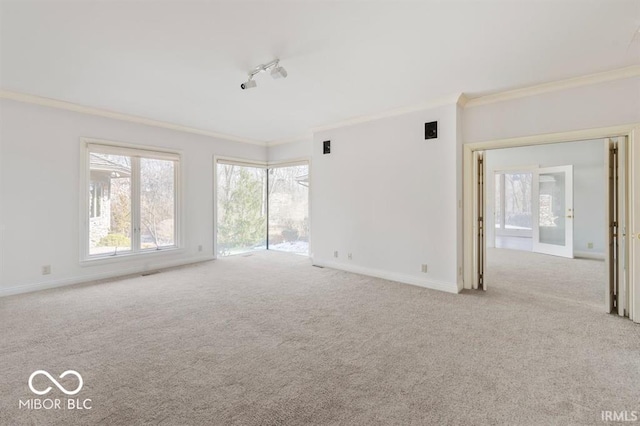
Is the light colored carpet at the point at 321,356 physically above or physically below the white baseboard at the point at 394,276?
below

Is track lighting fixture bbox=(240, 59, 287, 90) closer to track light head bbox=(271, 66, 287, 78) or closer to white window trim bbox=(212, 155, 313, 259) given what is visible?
track light head bbox=(271, 66, 287, 78)

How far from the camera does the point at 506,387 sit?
190 cm

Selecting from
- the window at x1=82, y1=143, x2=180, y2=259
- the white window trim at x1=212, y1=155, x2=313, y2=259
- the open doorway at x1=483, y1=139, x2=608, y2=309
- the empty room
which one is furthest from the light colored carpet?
the white window trim at x1=212, y1=155, x2=313, y2=259

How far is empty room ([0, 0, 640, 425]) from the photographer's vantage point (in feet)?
6.33

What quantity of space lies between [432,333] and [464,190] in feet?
7.07

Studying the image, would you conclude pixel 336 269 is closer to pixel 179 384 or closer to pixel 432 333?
pixel 432 333

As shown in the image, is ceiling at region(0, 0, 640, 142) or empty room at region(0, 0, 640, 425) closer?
empty room at region(0, 0, 640, 425)

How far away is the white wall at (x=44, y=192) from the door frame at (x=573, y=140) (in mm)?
5261

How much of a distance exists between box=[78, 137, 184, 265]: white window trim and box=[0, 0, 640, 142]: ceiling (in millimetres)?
774

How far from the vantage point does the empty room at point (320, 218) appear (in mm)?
1931

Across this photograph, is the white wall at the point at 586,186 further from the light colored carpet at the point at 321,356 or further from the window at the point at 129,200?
the window at the point at 129,200

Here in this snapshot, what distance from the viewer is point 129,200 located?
495 cm

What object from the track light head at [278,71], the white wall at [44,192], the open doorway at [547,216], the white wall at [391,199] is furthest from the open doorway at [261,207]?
the open doorway at [547,216]

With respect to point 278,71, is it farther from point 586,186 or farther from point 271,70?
point 586,186
